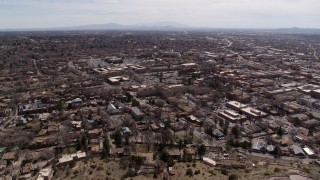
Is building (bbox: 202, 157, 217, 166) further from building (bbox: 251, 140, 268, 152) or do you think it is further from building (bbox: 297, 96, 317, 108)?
building (bbox: 297, 96, 317, 108)

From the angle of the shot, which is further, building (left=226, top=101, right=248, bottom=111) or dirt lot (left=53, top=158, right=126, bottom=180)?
building (left=226, top=101, right=248, bottom=111)

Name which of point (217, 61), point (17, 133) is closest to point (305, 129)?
point (17, 133)

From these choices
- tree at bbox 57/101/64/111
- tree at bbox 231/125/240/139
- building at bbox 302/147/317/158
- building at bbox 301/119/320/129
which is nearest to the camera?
building at bbox 302/147/317/158

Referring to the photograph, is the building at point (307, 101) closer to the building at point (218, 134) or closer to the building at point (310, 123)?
the building at point (310, 123)

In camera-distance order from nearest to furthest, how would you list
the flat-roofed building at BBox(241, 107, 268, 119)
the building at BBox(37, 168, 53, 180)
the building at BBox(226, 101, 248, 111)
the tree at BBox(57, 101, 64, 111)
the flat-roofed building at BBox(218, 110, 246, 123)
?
the building at BBox(37, 168, 53, 180) < the flat-roofed building at BBox(218, 110, 246, 123) < the flat-roofed building at BBox(241, 107, 268, 119) < the tree at BBox(57, 101, 64, 111) < the building at BBox(226, 101, 248, 111)

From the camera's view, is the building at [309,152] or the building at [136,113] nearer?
the building at [309,152]

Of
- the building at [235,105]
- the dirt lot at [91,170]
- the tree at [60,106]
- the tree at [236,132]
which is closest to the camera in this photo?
the dirt lot at [91,170]

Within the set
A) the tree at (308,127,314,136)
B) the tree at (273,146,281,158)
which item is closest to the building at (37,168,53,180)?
the tree at (273,146,281,158)

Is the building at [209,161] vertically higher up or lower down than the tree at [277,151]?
higher up

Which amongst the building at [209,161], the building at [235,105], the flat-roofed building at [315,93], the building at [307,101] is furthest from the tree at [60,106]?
the flat-roofed building at [315,93]

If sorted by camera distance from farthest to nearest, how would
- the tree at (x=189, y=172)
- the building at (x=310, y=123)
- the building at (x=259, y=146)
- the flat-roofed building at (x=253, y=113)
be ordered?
the flat-roofed building at (x=253, y=113), the building at (x=310, y=123), the building at (x=259, y=146), the tree at (x=189, y=172)

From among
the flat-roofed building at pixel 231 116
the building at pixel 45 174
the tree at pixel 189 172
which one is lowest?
the building at pixel 45 174
